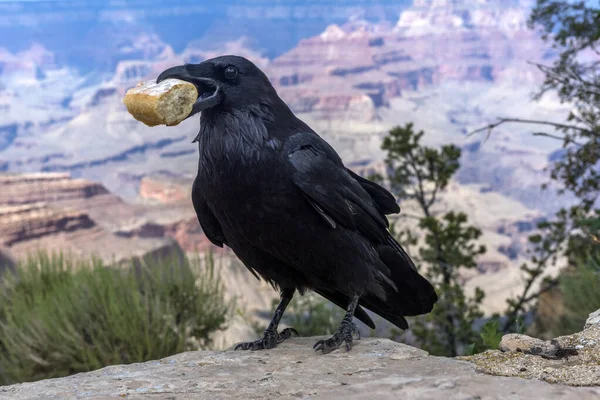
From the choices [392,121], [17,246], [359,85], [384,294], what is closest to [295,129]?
[384,294]

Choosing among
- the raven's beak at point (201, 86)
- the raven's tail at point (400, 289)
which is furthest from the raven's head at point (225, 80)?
the raven's tail at point (400, 289)

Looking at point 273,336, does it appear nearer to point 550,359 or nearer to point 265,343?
point 265,343

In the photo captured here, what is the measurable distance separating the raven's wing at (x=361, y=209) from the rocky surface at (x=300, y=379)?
16.7 inches

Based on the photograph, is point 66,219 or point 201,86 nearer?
point 201,86

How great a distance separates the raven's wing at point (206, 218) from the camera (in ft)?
11.3

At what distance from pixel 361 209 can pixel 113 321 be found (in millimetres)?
4351

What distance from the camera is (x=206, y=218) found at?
3562 millimetres

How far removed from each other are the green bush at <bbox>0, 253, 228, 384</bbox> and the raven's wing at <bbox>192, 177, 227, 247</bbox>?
3295mm

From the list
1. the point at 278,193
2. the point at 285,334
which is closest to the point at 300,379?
the point at 278,193

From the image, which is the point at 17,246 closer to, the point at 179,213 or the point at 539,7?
the point at 179,213

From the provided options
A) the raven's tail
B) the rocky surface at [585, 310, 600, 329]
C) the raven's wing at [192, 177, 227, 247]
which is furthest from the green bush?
the rocky surface at [585, 310, 600, 329]

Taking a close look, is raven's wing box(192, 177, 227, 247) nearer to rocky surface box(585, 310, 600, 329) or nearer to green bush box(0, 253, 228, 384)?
rocky surface box(585, 310, 600, 329)

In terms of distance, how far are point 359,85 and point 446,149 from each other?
14286cm

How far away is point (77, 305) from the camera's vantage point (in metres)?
6.87
